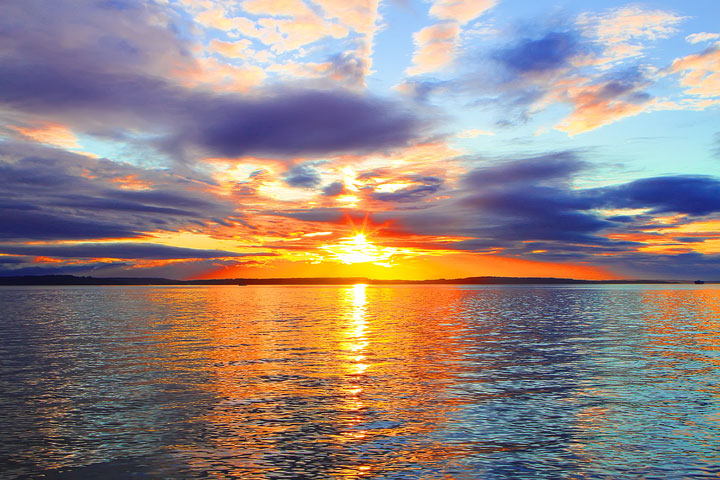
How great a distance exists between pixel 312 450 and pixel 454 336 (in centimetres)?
3882

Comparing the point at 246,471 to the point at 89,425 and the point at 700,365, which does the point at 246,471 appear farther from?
the point at 700,365

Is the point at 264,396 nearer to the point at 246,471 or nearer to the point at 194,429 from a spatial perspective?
the point at 194,429

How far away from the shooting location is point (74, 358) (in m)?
40.3

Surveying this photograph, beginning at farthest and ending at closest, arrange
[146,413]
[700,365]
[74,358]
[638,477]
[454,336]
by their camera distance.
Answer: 1. [454,336]
2. [74,358]
3. [700,365]
4. [146,413]
5. [638,477]

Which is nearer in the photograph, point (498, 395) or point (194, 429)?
point (194, 429)

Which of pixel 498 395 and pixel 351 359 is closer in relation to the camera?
pixel 498 395

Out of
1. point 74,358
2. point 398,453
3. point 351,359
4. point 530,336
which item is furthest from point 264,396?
point 530,336

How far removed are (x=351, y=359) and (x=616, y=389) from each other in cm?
1828

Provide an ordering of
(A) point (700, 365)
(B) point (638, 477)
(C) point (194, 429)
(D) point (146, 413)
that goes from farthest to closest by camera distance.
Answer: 1. (A) point (700, 365)
2. (D) point (146, 413)
3. (C) point (194, 429)
4. (B) point (638, 477)

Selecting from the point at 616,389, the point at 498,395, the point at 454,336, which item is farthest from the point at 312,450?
the point at 454,336

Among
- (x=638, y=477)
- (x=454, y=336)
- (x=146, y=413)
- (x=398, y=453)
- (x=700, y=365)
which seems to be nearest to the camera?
(x=638, y=477)

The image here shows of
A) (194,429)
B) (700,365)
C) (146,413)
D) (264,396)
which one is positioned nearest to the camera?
(194,429)

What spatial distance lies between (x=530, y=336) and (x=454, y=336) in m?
8.09

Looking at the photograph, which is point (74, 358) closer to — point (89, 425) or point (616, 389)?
point (89, 425)
